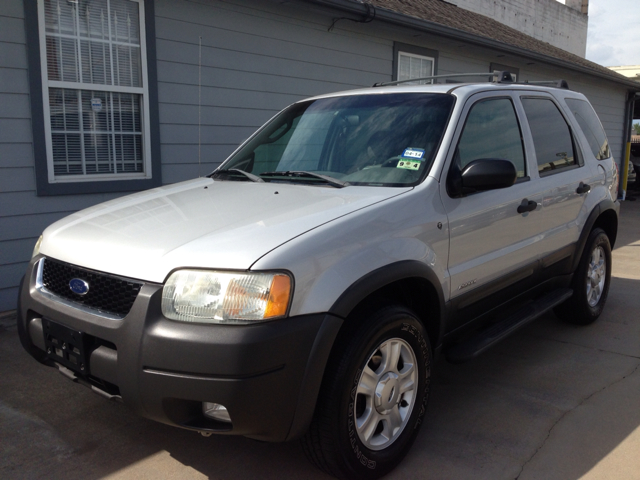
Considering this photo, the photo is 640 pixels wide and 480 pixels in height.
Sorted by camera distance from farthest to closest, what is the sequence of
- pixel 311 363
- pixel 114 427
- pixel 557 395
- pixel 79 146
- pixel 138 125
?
pixel 138 125
pixel 79 146
pixel 557 395
pixel 114 427
pixel 311 363

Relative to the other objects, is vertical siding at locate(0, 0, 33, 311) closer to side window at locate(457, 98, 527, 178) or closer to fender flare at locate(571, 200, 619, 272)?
side window at locate(457, 98, 527, 178)

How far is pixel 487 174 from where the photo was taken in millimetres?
3082

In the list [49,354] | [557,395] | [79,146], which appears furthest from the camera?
[79,146]

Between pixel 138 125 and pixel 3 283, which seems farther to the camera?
pixel 138 125

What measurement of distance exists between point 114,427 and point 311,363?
1.62 metres

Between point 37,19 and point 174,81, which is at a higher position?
point 37,19

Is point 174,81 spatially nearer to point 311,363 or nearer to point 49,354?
point 49,354

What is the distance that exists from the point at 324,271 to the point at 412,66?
819 cm

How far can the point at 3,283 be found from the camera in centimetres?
532

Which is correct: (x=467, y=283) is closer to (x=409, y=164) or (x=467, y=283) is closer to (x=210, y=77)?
(x=409, y=164)

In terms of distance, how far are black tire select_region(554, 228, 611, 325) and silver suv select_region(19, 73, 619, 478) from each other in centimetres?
62

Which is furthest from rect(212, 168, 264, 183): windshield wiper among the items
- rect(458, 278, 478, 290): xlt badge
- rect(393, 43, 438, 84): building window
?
rect(393, 43, 438, 84): building window

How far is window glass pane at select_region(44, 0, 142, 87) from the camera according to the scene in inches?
215

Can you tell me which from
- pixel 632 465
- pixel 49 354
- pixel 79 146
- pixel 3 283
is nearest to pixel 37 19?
pixel 79 146
